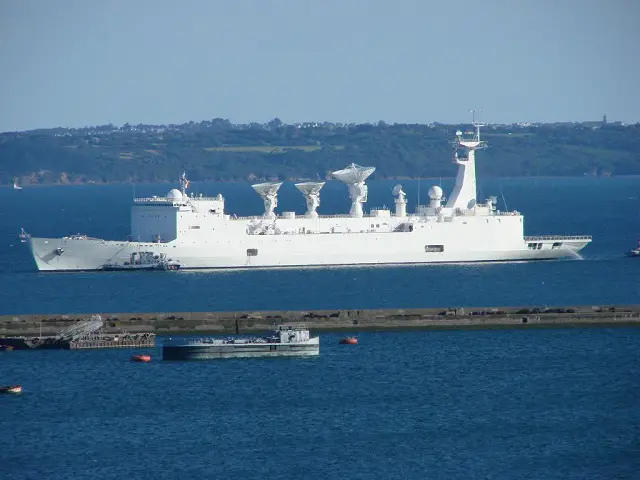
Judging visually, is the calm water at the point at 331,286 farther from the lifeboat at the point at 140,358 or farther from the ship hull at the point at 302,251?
the lifeboat at the point at 140,358

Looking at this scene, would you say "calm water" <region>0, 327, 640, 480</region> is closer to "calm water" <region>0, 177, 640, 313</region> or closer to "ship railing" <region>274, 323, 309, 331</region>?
"ship railing" <region>274, 323, 309, 331</region>

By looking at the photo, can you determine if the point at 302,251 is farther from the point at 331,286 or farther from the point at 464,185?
the point at 464,185

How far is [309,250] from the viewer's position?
2849 inches

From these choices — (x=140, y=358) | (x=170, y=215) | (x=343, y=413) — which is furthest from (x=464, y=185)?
(x=343, y=413)

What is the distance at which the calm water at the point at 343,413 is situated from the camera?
37.1m

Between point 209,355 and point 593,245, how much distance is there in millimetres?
40388

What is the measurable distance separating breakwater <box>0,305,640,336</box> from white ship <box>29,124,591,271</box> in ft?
50.7

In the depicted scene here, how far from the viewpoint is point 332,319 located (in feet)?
177

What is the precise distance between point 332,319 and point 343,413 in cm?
1254

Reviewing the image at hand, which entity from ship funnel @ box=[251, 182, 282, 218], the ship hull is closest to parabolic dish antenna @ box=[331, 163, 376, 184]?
ship funnel @ box=[251, 182, 282, 218]

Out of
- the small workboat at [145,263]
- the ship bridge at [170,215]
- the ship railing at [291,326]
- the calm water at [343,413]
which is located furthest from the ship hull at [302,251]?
the calm water at [343,413]

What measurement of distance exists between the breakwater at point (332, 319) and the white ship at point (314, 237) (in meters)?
15.4

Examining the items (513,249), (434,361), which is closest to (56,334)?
(434,361)

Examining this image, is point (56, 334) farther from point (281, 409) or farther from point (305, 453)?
point (305, 453)
